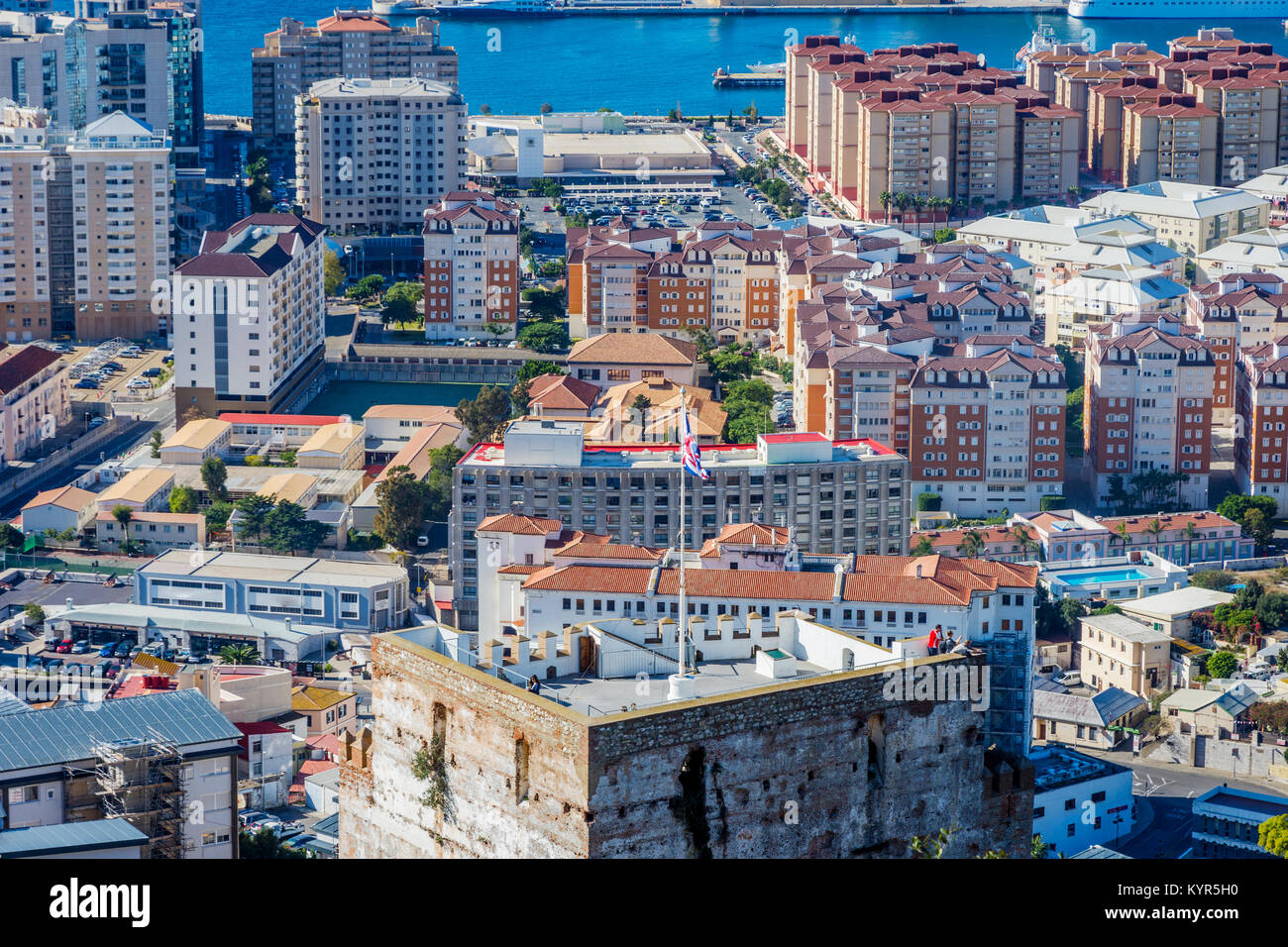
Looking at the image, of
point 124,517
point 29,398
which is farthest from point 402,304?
point 124,517

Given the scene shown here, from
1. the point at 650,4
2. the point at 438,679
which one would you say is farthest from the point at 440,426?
the point at 650,4

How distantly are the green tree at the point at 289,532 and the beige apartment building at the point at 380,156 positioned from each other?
2048 cm

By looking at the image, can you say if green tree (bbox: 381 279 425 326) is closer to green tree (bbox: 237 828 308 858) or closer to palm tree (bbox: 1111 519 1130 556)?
palm tree (bbox: 1111 519 1130 556)

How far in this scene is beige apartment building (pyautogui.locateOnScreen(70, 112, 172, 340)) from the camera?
1807 inches

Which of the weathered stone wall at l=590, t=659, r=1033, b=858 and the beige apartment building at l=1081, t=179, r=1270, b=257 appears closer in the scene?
the weathered stone wall at l=590, t=659, r=1033, b=858

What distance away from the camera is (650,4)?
97.2 m

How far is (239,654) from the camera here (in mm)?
29422

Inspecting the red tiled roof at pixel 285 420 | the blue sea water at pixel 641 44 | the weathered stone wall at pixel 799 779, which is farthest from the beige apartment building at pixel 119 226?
the weathered stone wall at pixel 799 779

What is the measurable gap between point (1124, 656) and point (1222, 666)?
1.14 metres

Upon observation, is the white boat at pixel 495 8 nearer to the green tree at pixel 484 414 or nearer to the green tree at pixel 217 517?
the green tree at pixel 484 414

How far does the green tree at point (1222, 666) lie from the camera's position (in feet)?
98.0

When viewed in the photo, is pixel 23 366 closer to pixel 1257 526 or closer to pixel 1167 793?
pixel 1257 526

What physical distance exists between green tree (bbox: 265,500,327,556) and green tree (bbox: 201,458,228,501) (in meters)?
1.71

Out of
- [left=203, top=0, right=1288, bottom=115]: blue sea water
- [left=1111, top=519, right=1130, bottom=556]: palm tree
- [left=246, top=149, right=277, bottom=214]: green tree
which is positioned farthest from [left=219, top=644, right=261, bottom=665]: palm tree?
[left=203, top=0, right=1288, bottom=115]: blue sea water
